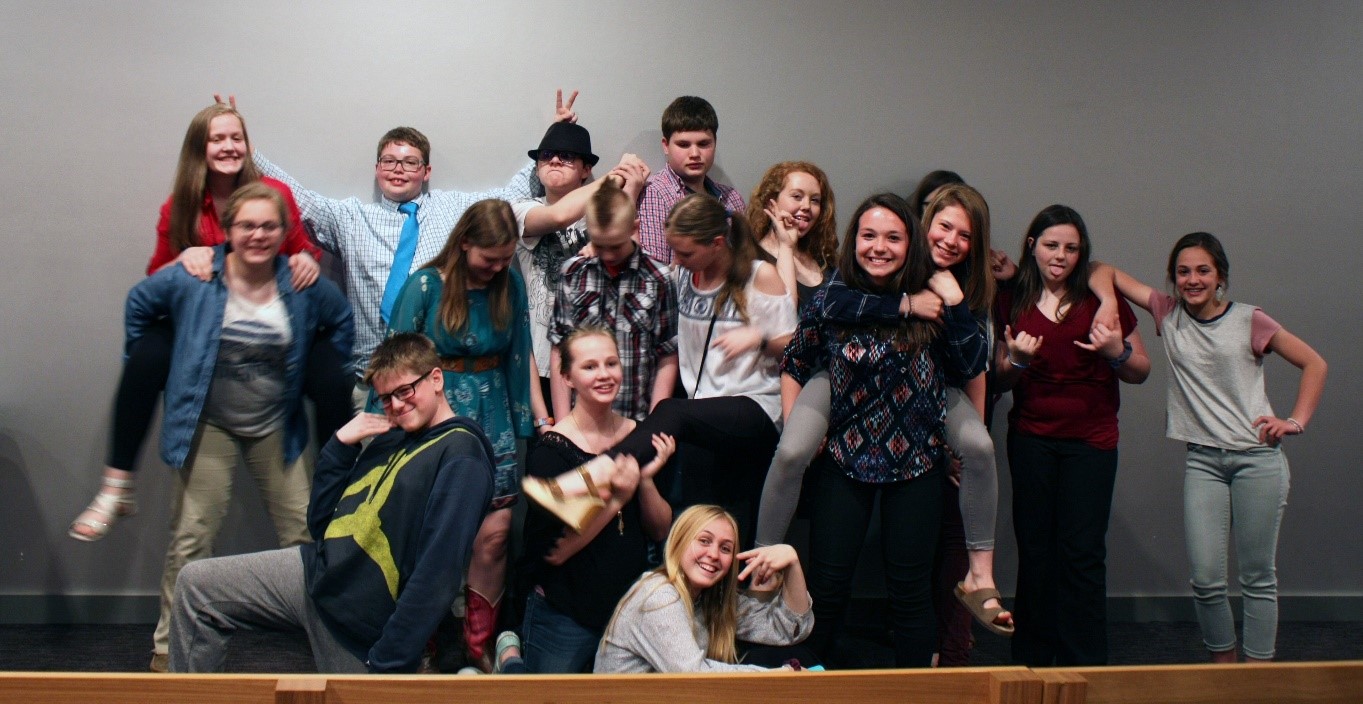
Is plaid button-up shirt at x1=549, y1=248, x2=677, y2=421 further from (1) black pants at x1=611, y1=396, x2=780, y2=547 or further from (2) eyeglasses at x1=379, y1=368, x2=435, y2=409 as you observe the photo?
(2) eyeglasses at x1=379, y1=368, x2=435, y2=409

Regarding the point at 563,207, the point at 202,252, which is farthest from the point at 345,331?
the point at 563,207

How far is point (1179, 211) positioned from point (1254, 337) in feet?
2.63

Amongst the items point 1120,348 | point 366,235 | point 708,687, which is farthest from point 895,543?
point 366,235

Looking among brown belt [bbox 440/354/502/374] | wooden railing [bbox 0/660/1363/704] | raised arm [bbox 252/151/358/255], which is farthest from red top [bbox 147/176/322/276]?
wooden railing [bbox 0/660/1363/704]

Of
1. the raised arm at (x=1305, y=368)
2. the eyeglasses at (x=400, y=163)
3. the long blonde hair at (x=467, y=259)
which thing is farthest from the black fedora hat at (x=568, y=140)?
the raised arm at (x=1305, y=368)

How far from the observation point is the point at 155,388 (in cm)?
318

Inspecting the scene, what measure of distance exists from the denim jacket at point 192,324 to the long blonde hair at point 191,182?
0.25m

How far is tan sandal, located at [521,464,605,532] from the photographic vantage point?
2863mm

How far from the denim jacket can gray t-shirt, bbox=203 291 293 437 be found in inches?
0.8

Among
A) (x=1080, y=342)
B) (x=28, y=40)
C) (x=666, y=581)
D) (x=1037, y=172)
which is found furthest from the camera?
(x=1037, y=172)

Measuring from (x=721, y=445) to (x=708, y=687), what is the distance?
3.86ft

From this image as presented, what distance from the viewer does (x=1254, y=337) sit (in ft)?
11.5

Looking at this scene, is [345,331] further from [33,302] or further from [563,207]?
[33,302]

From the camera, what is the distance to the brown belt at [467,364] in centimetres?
321
